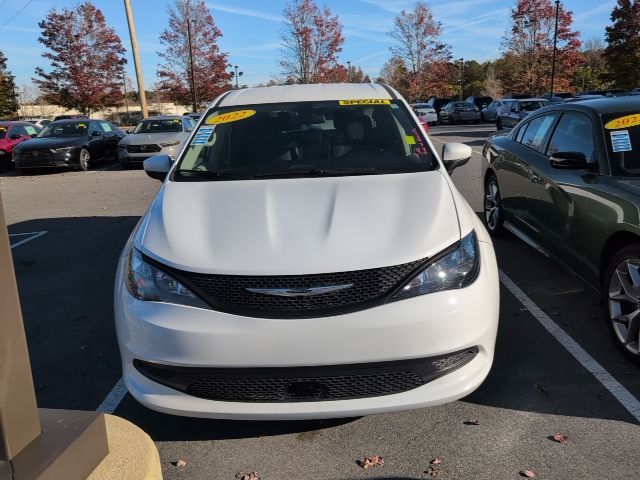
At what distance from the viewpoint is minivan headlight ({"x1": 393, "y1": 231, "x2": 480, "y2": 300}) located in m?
2.60

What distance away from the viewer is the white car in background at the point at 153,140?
15688mm

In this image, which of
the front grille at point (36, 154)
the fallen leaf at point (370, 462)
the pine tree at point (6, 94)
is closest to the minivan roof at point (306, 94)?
the fallen leaf at point (370, 462)

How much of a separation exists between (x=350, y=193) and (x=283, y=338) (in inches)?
41.5

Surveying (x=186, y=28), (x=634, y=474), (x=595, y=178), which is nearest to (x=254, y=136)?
(x=595, y=178)

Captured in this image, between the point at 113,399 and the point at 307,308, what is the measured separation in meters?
1.53

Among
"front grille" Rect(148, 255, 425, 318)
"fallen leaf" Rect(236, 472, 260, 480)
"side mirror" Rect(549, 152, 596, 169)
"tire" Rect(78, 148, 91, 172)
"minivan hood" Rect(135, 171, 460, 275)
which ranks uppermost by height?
"side mirror" Rect(549, 152, 596, 169)

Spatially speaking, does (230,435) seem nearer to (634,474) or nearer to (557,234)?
(634,474)

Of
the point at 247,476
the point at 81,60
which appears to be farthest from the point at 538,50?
the point at 247,476

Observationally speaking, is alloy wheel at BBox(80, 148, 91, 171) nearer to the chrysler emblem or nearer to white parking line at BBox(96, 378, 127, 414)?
white parking line at BBox(96, 378, 127, 414)

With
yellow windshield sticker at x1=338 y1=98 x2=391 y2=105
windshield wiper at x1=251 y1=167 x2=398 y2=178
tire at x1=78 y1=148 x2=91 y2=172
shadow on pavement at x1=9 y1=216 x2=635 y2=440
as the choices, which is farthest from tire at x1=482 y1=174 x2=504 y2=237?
tire at x1=78 y1=148 x2=91 y2=172

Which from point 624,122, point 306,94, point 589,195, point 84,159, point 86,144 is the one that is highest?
point 306,94

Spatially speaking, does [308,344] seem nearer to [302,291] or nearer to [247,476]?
[302,291]

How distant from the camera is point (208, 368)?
2539 millimetres

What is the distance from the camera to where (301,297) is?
2.54 m
